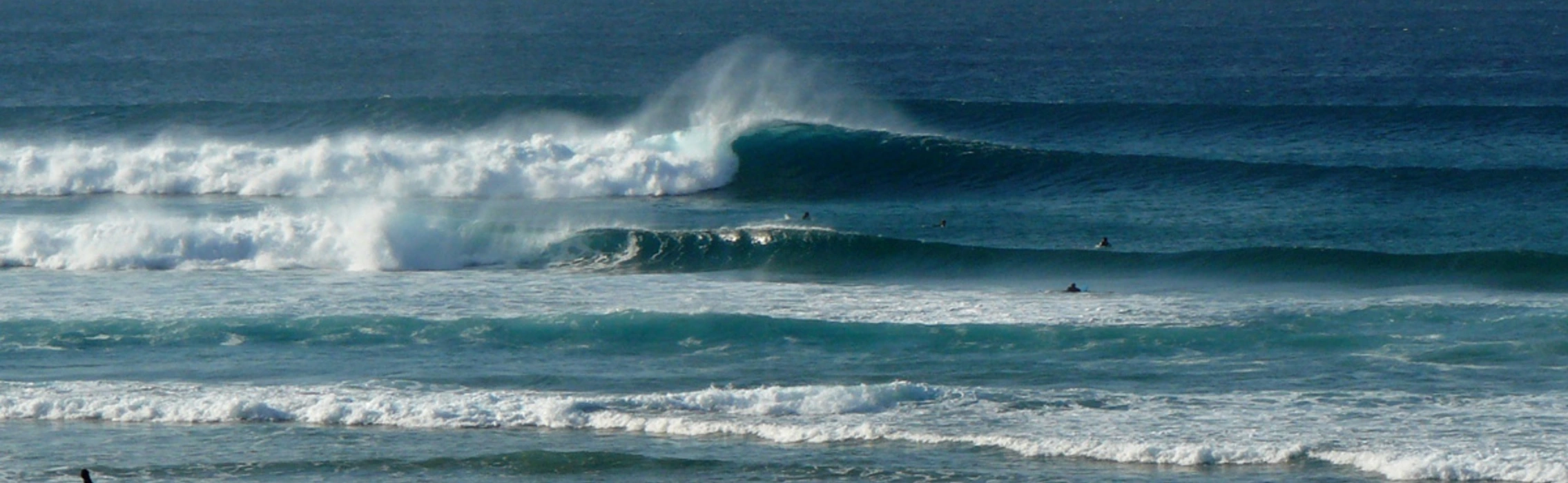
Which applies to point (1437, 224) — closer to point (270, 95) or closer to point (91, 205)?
point (91, 205)

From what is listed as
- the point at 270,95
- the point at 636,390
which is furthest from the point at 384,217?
the point at 270,95

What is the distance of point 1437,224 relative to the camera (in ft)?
A: 80.2

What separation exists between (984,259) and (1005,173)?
6.68 m

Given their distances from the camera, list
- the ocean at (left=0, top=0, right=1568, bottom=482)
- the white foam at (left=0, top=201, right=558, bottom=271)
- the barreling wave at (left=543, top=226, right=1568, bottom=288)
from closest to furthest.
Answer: the ocean at (left=0, top=0, right=1568, bottom=482)
the barreling wave at (left=543, top=226, right=1568, bottom=288)
the white foam at (left=0, top=201, right=558, bottom=271)

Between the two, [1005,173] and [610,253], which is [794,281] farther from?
[1005,173]

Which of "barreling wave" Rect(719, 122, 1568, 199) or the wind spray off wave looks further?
the wind spray off wave

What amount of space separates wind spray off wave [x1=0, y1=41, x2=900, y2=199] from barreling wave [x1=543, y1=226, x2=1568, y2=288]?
17.7 feet

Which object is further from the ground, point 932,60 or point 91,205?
point 932,60

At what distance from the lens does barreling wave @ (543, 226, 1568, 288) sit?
21.6 meters

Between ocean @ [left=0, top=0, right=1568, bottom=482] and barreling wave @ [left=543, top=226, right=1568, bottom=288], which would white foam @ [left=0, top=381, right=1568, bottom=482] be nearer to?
ocean @ [left=0, top=0, right=1568, bottom=482]

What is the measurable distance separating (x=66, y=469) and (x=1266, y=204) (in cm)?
1811

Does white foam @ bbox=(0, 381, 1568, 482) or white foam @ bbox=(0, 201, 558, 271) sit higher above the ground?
white foam @ bbox=(0, 201, 558, 271)

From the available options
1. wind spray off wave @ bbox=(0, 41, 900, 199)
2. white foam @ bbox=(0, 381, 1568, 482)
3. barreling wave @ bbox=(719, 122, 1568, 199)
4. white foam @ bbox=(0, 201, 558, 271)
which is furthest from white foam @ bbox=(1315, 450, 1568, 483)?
wind spray off wave @ bbox=(0, 41, 900, 199)

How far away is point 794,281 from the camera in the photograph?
22266 mm
